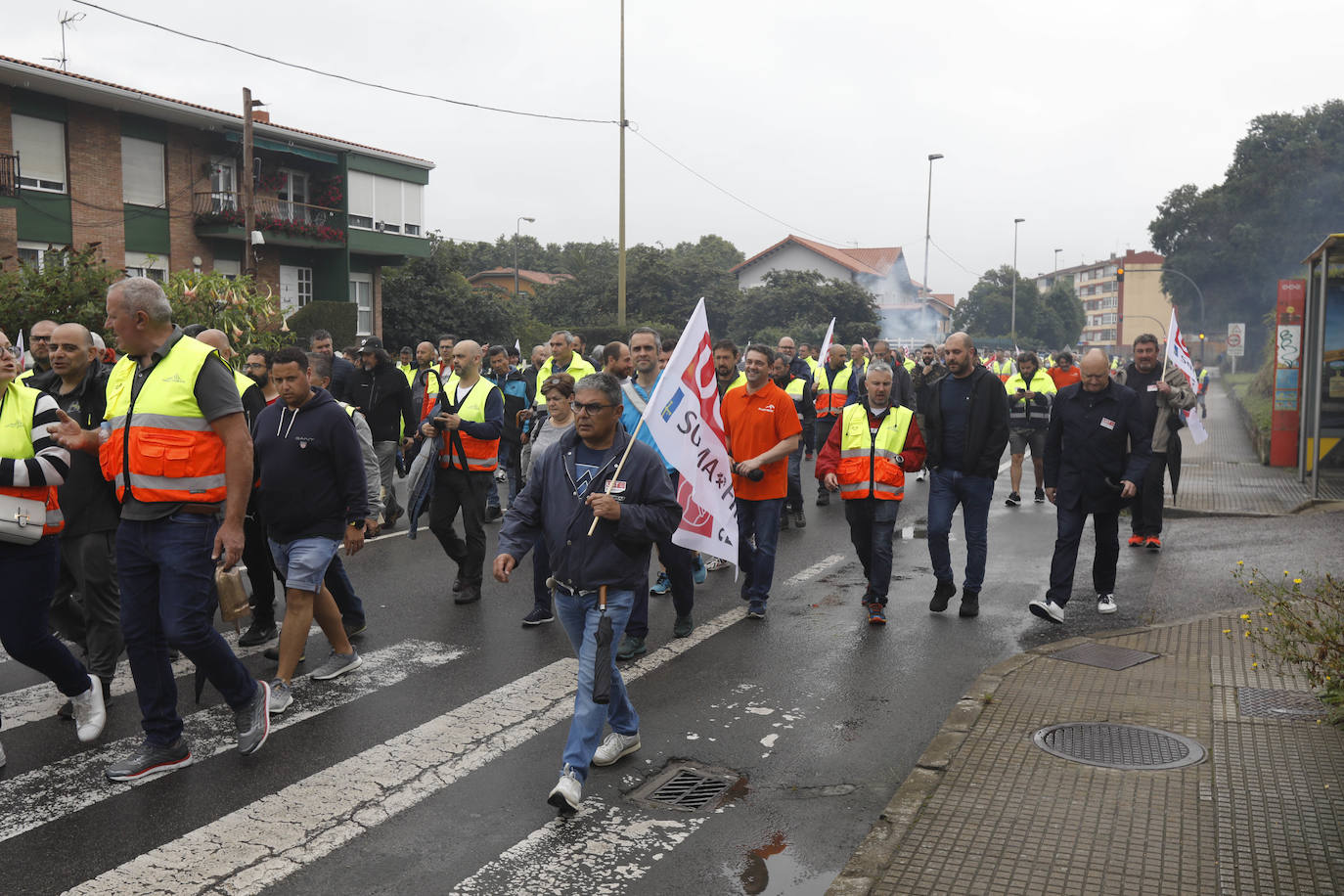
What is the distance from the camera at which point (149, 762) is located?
199 inches

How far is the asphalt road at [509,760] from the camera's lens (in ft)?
14.0

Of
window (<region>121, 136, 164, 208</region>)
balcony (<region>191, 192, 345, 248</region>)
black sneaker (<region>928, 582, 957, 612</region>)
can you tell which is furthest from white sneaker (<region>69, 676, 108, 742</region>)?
window (<region>121, 136, 164, 208</region>)

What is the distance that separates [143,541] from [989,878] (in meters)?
3.61

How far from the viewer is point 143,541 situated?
4934 millimetres

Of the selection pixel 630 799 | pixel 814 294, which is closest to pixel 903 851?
pixel 630 799

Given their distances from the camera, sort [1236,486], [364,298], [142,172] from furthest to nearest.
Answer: [364,298] < [142,172] < [1236,486]

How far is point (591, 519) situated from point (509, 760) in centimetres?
127

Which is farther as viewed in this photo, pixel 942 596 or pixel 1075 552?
pixel 942 596

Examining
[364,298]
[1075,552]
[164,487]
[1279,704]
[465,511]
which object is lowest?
[1279,704]

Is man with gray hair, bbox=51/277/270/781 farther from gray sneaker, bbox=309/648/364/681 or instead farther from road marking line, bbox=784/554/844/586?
road marking line, bbox=784/554/844/586

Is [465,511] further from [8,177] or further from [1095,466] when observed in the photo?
[8,177]

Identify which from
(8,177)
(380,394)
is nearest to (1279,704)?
(380,394)

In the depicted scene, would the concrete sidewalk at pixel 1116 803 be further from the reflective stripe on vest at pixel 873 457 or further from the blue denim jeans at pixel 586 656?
the reflective stripe on vest at pixel 873 457

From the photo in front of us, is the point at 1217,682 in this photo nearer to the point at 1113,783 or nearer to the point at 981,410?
the point at 1113,783
